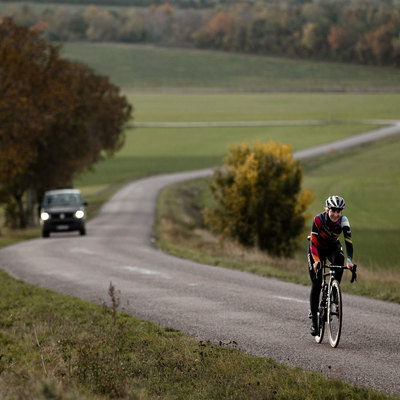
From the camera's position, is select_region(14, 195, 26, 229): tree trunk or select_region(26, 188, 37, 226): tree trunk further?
select_region(26, 188, 37, 226): tree trunk

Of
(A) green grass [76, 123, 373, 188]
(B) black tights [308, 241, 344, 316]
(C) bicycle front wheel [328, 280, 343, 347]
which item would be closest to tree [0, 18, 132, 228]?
(A) green grass [76, 123, 373, 188]

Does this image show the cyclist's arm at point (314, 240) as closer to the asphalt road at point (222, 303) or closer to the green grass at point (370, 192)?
the asphalt road at point (222, 303)

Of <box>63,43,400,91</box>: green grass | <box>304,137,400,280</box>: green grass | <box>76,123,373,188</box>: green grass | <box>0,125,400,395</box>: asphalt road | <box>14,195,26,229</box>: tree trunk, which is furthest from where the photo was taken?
<box>63,43,400,91</box>: green grass

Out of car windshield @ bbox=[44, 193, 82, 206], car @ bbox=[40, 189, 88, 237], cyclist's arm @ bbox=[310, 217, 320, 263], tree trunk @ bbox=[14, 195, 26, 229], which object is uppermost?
cyclist's arm @ bbox=[310, 217, 320, 263]

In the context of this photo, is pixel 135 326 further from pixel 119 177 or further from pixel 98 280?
pixel 119 177

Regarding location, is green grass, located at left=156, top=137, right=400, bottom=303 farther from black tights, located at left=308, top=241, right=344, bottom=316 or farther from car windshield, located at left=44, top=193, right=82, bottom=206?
black tights, located at left=308, top=241, right=344, bottom=316

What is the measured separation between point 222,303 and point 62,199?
22997mm

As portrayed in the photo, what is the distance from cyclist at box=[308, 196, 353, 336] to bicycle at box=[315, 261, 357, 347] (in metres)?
0.07

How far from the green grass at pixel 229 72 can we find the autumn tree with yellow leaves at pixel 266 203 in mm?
120740

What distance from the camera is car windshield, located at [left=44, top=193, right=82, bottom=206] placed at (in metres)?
37.5

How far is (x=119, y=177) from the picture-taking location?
8038 centimetres

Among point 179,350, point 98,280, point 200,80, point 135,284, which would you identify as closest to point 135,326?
point 179,350

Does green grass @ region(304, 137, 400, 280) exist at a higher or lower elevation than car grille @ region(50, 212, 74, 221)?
lower

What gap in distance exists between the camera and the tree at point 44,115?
3831cm
